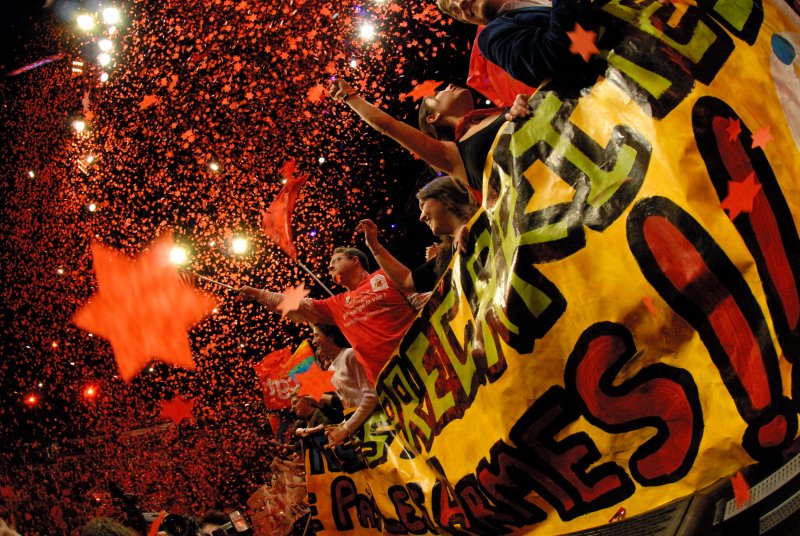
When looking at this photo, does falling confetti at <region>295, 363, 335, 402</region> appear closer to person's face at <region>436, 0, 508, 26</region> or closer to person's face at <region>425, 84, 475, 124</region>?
person's face at <region>425, 84, 475, 124</region>

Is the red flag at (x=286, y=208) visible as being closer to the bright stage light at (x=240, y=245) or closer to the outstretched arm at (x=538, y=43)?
the bright stage light at (x=240, y=245)

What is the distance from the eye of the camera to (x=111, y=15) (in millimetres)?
4438

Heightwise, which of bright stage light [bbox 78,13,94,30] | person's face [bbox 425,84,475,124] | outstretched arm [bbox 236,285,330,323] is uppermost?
bright stage light [bbox 78,13,94,30]

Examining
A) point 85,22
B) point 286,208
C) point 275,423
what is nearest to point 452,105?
point 286,208

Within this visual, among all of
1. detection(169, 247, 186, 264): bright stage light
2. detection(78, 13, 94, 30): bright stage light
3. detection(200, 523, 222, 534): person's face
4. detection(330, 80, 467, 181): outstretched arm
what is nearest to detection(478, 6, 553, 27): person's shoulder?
detection(330, 80, 467, 181): outstretched arm

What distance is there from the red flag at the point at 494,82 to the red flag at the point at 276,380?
3285 millimetres

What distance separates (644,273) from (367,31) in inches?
108

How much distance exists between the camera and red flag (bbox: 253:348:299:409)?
462cm

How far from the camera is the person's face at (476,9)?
1.56 m

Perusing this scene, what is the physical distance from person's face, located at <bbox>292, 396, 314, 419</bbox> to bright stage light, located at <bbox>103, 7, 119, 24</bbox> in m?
3.76

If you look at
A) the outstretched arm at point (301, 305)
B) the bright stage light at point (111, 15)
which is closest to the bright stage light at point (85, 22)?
the bright stage light at point (111, 15)

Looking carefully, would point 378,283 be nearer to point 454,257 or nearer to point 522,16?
point 454,257

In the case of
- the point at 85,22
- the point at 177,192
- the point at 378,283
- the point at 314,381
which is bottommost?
the point at 314,381

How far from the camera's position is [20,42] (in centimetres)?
513
